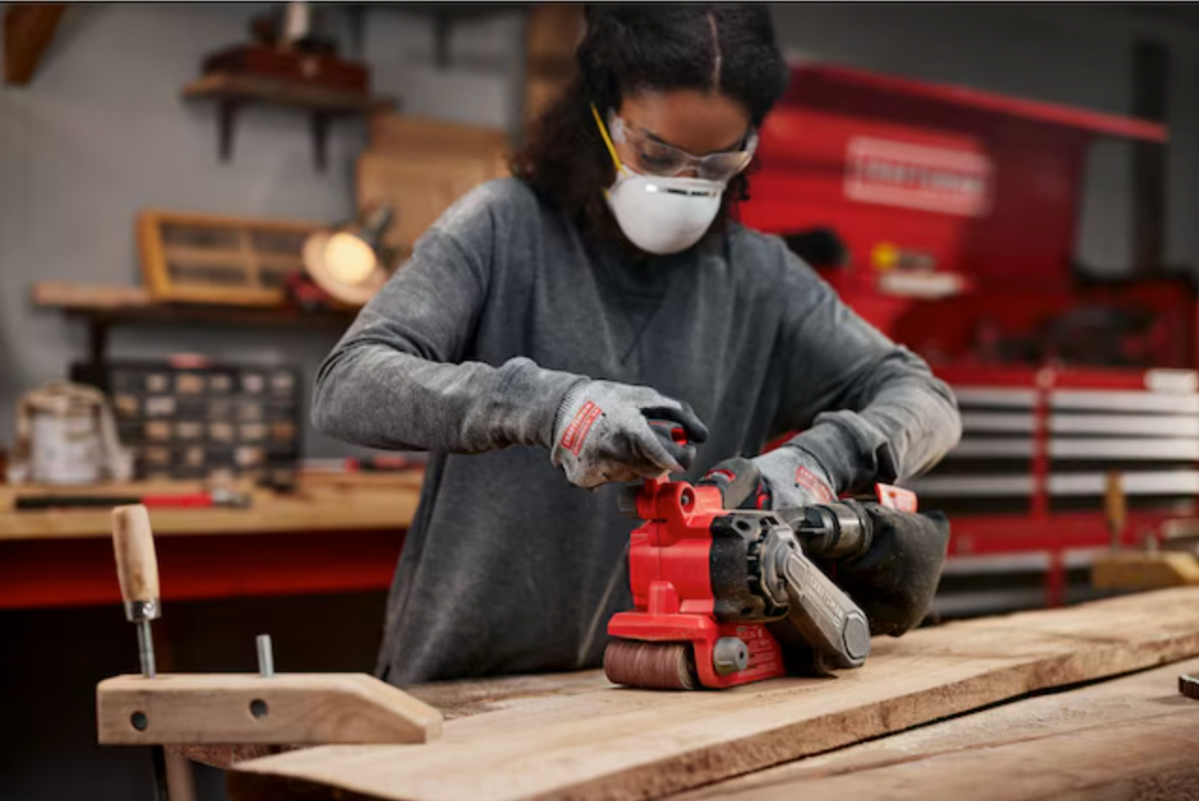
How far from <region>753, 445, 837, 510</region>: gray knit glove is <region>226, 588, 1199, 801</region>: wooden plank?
0.69 feet

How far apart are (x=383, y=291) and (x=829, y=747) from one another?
81cm

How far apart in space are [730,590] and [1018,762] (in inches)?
13.3

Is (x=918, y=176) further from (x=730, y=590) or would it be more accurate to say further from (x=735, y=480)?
(x=730, y=590)

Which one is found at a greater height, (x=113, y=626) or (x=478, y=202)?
(x=478, y=202)

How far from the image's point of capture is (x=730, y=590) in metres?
1.48

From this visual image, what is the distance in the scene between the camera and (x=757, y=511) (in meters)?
1.55

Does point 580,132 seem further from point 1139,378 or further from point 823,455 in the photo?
point 1139,378

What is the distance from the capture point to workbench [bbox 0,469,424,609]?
3.00 m

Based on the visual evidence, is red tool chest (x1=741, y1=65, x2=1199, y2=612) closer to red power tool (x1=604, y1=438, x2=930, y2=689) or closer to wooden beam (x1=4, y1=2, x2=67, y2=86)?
wooden beam (x1=4, y1=2, x2=67, y2=86)

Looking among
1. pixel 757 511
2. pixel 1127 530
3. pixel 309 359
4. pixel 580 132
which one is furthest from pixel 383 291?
pixel 1127 530

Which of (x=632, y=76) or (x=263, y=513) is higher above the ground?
(x=632, y=76)

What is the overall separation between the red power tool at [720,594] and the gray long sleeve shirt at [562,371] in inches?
9.5

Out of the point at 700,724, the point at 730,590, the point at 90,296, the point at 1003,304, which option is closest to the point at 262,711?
the point at 700,724

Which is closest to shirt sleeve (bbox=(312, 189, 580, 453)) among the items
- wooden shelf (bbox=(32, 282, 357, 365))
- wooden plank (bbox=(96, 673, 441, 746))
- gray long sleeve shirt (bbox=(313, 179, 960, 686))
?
gray long sleeve shirt (bbox=(313, 179, 960, 686))
